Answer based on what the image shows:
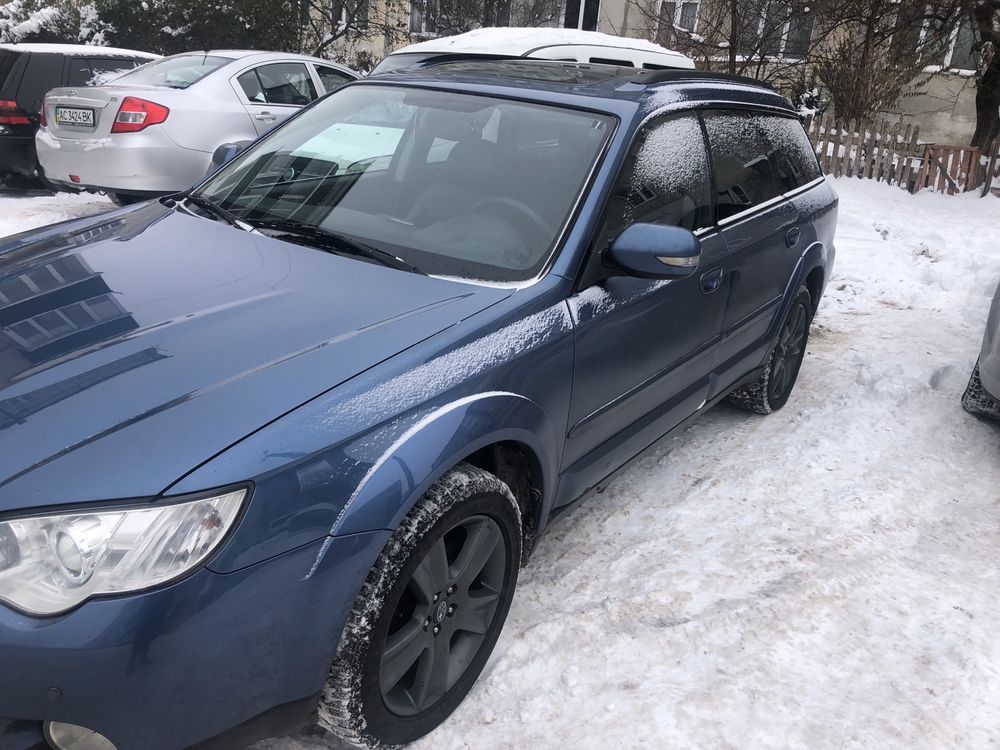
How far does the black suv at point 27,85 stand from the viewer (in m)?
8.31

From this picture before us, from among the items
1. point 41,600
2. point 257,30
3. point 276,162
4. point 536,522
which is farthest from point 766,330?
point 257,30

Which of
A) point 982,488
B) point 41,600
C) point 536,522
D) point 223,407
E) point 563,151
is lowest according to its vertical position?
point 982,488

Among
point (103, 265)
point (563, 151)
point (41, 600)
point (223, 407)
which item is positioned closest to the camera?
point (41, 600)

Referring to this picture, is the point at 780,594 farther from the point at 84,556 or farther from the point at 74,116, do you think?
the point at 74,116

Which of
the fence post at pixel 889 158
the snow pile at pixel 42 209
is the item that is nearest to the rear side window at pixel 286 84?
the snow pile at pixel 42 209

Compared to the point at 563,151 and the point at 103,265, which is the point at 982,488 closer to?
the point at 563,151

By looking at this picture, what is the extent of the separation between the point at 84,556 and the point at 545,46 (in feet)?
24.2

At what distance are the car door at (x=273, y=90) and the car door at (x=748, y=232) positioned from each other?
4.99m

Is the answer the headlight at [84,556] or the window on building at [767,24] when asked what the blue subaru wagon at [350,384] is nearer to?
the headlight at [84,556]

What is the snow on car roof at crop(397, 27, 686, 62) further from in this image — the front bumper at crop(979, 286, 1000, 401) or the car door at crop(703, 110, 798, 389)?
the front bumper at crop(979, 286, 1000, 401)

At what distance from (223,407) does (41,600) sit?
484 mm

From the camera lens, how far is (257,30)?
51.6 ft

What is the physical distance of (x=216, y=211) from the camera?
2965 mm

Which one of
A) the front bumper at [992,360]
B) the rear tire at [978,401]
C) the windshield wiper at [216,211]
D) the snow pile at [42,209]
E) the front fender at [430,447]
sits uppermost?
the windshield wiper at [216,211]
